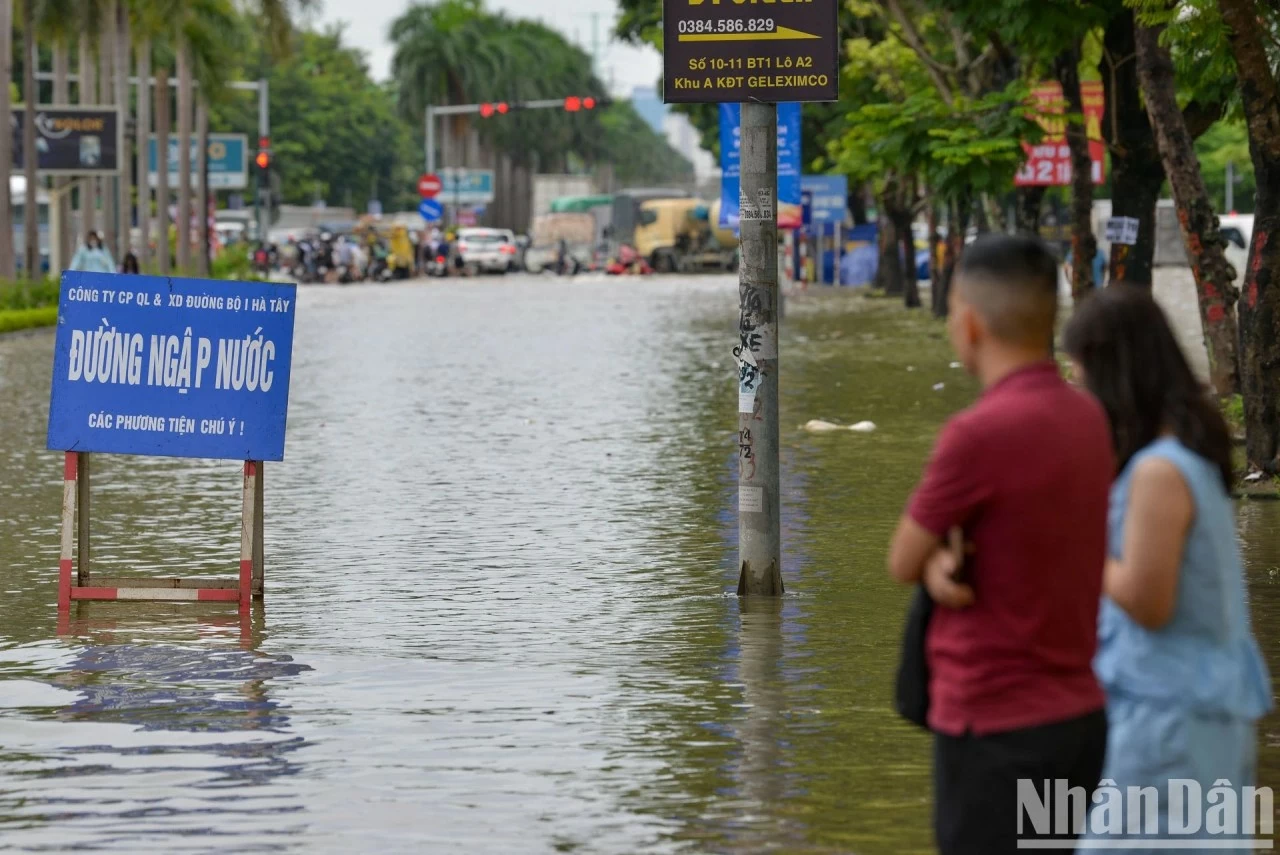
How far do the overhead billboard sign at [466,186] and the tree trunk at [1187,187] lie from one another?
297 feet

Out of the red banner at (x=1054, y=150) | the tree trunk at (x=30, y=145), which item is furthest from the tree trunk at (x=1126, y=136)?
the tree trunk at (x=30, y=145)

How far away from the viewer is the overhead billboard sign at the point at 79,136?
2090 inches

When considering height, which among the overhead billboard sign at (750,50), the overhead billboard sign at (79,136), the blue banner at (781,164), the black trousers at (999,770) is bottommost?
the black trousers at (999,770)

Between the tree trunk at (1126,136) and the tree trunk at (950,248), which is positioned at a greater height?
the tree trunk at (1126,136)

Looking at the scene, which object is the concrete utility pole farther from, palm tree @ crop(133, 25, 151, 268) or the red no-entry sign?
the red no-entry sign

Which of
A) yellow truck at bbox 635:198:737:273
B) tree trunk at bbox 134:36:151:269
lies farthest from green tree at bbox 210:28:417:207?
tree trunk at bbox 134:36:151:269

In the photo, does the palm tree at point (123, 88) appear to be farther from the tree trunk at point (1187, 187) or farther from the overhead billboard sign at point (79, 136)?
the tree trunk at point (1187, 187)

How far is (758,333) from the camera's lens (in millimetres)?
10766

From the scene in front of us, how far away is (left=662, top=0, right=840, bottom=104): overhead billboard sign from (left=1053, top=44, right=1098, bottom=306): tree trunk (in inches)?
493

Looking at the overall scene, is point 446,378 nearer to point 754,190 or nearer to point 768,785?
point 754,190

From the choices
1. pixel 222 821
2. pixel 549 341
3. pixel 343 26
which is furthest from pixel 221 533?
pixel 343 26

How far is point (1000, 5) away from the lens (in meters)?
21.1

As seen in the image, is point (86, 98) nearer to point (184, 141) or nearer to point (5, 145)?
point (184, 141)

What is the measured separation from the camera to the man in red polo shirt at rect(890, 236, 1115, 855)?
13.9 feet
